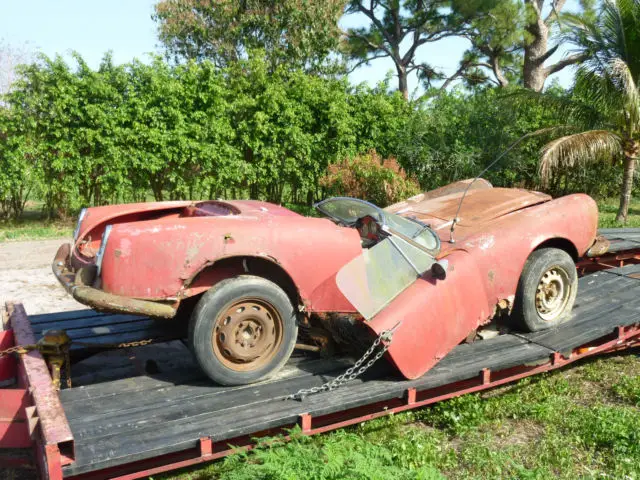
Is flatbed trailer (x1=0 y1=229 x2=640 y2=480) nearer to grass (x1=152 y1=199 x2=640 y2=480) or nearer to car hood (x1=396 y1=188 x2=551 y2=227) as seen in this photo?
grass (x1=152 y1=199 x2=640 y2=480)

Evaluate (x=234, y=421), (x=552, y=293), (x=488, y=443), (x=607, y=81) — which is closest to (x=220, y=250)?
(x=234, y=421)

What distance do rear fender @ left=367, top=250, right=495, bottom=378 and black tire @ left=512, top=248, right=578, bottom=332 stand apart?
1.84 feet

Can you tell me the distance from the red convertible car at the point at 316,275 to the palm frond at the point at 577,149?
7749 millimetres

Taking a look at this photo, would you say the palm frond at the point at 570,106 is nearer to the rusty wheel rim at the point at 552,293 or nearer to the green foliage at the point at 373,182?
the green foliage at the point at 373,182

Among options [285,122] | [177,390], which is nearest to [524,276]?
[177,390]

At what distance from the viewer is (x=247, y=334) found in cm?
399

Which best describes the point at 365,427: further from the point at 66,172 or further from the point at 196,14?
the point at 196,14

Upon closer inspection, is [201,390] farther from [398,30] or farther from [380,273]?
[398,30]

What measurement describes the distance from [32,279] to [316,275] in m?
6.28

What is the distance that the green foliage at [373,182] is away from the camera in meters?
12.1

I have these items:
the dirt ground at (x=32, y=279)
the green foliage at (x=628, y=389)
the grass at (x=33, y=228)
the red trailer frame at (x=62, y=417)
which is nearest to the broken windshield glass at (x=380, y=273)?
the red trailer frame at (x=62, y=417)

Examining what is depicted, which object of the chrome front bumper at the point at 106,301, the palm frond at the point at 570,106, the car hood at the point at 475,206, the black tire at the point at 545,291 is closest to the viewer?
the chrome front bumper at the point at 106,301

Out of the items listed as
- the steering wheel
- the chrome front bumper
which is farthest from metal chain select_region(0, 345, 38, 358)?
the steering wheel

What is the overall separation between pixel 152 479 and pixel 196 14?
21073 mm
